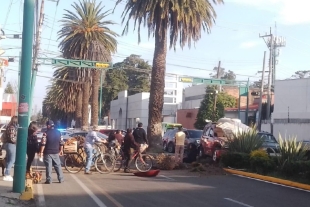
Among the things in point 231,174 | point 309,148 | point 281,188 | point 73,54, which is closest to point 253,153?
point 231,174

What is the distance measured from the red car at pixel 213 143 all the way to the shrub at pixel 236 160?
1.07 metres

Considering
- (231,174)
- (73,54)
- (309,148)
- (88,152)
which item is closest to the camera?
(88,152)

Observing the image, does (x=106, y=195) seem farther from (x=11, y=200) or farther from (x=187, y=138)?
(x=187, y=138)

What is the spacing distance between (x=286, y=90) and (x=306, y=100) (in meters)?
3.26

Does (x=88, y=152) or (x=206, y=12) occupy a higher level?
(x=206, y=12)

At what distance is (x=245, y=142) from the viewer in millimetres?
22641

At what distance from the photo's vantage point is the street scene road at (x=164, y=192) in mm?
12586

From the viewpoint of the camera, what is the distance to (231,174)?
2086cm

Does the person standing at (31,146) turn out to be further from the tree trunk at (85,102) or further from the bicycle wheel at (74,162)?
the tree trunk at (85,102)

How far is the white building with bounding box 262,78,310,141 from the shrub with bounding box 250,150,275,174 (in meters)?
28.0

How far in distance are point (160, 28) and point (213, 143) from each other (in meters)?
7.78

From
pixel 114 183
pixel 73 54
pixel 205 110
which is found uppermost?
pixel 73 54

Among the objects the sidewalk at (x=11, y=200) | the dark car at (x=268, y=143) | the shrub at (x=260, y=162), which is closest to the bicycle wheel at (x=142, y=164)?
the shrub at (x=260, y=162)

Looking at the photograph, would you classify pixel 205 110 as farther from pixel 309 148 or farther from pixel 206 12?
pixel 309 148
